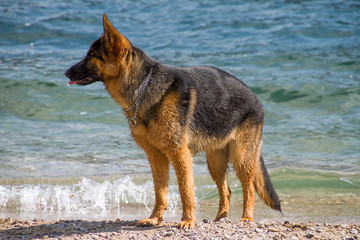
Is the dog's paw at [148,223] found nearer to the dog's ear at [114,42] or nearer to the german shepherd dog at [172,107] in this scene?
the german shepherd dog at [172,107]

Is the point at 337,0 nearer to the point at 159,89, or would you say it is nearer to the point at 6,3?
the point at 6,3

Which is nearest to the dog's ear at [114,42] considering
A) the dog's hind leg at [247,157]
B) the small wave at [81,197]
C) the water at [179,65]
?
the dog's hind leg at [247,157]

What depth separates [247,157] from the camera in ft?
18.7

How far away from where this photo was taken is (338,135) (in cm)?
916

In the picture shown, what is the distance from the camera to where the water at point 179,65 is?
22.4ft

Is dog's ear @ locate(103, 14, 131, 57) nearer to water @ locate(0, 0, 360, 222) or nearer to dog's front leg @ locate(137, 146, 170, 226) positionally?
dog's front leg @ locate(137, 146, 170, 226)

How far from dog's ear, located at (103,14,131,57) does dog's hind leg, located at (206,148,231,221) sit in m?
1.85

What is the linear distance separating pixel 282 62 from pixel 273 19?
470 centimetres

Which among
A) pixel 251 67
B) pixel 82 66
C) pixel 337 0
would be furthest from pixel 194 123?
pixel 337 0

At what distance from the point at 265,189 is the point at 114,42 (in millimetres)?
2576

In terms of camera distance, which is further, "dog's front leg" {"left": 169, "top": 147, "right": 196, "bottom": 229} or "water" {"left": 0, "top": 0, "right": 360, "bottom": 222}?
"water" {"left": 0, "top": 0, "right": 360, "bottom": 222}

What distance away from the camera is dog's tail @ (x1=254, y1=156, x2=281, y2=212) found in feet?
19.1

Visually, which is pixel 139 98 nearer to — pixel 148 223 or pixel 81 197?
pixel 148 223

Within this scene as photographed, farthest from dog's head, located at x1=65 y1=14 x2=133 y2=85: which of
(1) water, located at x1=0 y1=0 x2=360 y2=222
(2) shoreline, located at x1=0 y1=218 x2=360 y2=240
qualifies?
(1) water, located at x1=0 y1=0 x2=360 y2=222
